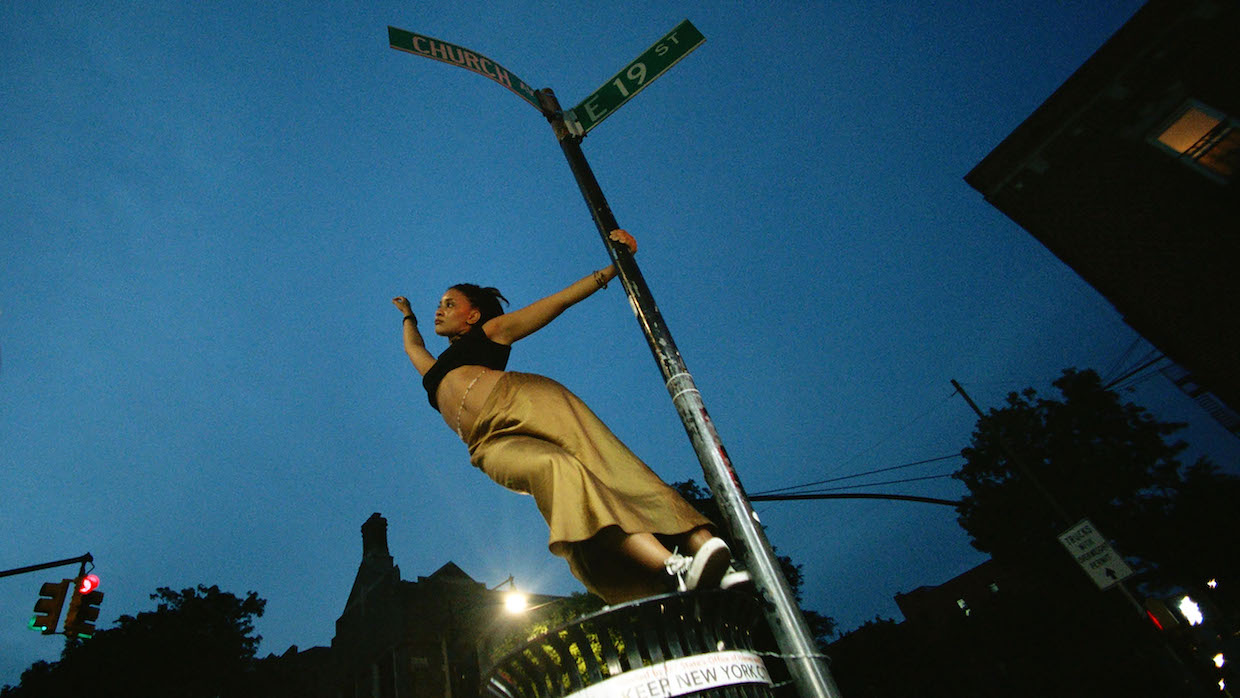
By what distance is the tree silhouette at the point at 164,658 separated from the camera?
2486cm

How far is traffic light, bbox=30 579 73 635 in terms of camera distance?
13.3 m

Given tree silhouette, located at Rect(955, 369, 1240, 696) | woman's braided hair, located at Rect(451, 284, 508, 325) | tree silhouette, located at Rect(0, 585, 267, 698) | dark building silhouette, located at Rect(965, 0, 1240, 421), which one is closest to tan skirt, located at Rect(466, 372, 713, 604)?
woman's braided hair, located at Rect(451, 284, 508, 325)

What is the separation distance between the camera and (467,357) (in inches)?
124

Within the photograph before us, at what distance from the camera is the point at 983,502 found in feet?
85.2

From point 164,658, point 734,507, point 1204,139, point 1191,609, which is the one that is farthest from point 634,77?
point 1191,609

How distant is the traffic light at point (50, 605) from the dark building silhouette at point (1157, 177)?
Answer: 2507 centimetres

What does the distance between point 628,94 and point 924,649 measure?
80.7ft

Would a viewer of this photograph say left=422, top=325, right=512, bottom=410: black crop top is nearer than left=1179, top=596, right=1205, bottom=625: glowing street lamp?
Yes

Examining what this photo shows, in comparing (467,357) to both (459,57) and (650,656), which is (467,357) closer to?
(650,656)

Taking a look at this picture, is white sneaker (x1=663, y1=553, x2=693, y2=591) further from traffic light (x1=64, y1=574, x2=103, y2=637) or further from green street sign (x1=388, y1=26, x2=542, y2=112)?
traffic light (x1=64, y1=574, x2=103, y2=637)

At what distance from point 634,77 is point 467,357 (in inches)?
81.7

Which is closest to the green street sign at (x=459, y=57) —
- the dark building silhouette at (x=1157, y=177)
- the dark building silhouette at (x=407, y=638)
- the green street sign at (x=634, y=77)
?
the green street sign at (x=634, y=77)

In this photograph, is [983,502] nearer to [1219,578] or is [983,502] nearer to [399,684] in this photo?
[1219,578]

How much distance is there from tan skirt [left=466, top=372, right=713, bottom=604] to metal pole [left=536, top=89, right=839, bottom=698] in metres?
0.33
